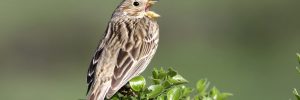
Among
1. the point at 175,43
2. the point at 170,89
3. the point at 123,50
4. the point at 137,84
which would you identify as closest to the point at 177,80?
the point at 170,89

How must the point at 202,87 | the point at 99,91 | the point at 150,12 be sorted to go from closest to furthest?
the point at 202,87 < the point at 99,91 < the point at 150,12

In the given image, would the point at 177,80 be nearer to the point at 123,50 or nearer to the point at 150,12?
the point at 123,50

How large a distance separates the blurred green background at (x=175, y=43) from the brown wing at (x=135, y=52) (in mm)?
4490

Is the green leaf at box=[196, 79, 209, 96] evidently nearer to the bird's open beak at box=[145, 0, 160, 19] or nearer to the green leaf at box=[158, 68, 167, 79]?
the green leaf at box=[158, 68, 167, 79]

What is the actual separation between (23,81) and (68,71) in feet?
1.77

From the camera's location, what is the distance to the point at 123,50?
22.1ft

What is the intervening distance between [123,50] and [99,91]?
0.49 m

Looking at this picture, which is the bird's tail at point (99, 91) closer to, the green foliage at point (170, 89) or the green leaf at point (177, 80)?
the green foliage at point (170, 89)

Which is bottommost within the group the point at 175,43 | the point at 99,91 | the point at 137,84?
the point at 175,43

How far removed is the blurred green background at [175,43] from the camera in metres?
12.6

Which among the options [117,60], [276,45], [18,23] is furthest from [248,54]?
[117,60]

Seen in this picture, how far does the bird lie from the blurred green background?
14.0 ft

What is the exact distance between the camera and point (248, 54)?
13594 mm

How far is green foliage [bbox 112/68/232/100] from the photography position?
556 centimetres
